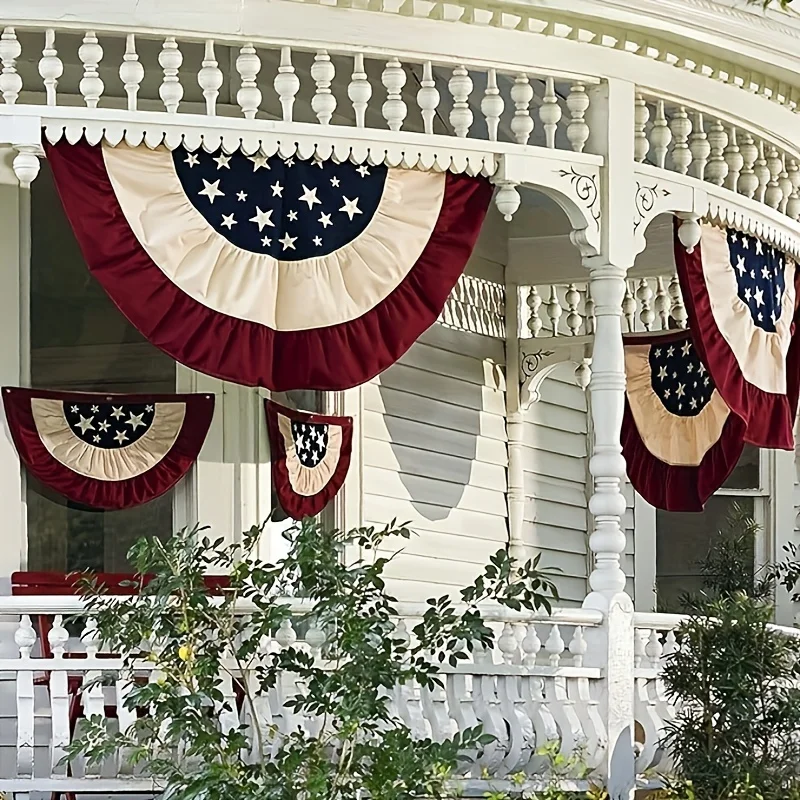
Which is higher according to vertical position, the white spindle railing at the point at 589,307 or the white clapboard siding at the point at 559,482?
the white spindle railing at the point at 589,307

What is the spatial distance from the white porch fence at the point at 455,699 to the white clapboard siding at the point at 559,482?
3685mm

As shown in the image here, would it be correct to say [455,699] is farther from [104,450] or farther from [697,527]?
[697,527]

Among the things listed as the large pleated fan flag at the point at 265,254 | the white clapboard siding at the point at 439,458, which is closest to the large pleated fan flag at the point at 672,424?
the white clapboard siding at the point at 439,458

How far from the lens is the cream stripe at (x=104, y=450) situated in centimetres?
923

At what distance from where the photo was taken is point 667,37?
8648 mm

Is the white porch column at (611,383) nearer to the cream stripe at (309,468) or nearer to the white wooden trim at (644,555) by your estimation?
the cream stripe at (309,468)

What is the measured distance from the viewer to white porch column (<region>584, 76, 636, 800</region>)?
8328mm

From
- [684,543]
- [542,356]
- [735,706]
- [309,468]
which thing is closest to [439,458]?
[542,356]

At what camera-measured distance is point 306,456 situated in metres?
9.91

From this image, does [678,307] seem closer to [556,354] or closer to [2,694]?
[556,354]

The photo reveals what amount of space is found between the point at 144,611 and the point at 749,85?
4.47 metres

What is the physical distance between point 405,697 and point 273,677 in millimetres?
833

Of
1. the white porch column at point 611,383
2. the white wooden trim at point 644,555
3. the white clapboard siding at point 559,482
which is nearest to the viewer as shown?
the white porch column at point 611,383

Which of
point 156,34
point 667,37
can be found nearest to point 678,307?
point 667,37
